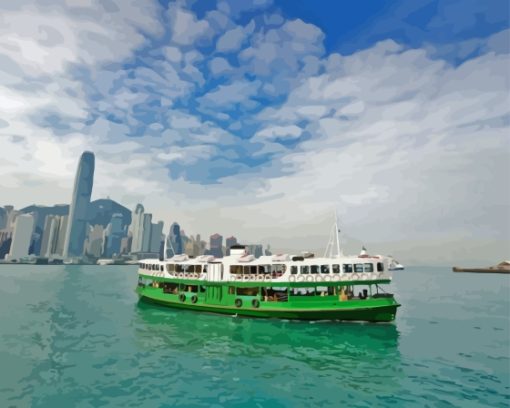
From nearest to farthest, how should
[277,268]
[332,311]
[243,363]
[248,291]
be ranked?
1. [243,363]
2. [332,311]
3. [277,268]
4. [248,291]

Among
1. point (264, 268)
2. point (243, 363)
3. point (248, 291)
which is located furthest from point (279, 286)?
point (243, 363)

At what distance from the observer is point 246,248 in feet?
122

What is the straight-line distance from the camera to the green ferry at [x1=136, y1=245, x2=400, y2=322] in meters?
29.6

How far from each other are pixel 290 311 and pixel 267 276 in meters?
4.27

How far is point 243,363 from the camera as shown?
19375 millimetres

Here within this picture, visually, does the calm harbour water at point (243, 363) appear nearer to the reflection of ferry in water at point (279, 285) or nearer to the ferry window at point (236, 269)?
the reflection of ferry in water at point (279, 285)

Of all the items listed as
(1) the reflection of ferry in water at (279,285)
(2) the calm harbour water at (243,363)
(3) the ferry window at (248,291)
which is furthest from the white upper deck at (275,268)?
(2) the calm harbour water at (243,363)

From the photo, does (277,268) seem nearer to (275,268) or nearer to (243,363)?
(275,268)

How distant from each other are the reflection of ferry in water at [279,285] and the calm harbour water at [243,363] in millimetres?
1476

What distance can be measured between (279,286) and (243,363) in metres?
12.7

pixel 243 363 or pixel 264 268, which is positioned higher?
pixel 264 268

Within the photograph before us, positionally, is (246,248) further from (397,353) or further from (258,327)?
(397,353)

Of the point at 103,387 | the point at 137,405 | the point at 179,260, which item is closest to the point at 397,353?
the point at 137,405

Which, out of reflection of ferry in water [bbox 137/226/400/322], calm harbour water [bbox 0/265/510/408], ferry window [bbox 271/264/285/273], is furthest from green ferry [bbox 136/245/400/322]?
calm harbour water [bbox 0/265/510/408]
